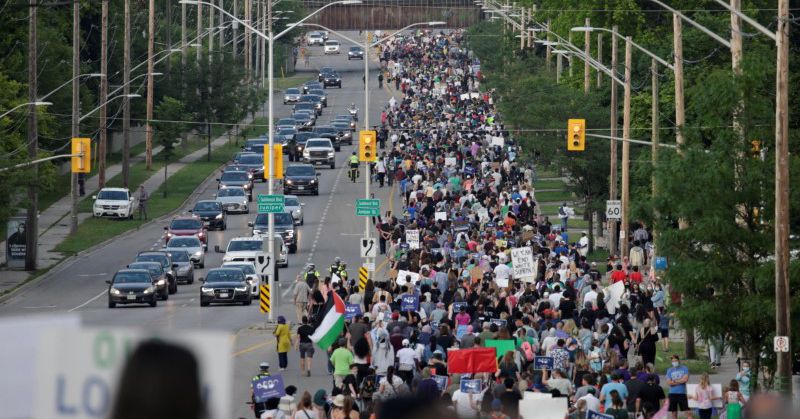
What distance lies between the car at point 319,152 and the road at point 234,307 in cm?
88

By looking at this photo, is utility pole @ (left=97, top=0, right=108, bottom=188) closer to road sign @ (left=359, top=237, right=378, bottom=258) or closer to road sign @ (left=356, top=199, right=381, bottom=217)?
road sign @ (left=356, top=199, right=381, bottom=217)

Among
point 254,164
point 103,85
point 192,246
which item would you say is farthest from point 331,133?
point 192,246

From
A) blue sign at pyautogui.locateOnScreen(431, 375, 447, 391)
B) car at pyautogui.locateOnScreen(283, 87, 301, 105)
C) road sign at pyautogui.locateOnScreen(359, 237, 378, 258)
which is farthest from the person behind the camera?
car at pyautogui.locateOnScreen(283, 87, 301, 105)

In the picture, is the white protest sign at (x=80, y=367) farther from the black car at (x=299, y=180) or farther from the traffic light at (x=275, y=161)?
the black car at (x=299, y=180)

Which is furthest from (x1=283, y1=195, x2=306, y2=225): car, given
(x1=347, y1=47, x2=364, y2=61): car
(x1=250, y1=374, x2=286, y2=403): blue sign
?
(x1=347, y1=47, x2=364, y2=61): car

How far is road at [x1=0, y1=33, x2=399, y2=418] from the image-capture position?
34.7 m

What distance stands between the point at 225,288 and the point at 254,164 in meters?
36.6

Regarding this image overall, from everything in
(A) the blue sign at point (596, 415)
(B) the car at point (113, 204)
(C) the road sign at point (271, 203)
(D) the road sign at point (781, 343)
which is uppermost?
(C) the road sign at point (271, 203)

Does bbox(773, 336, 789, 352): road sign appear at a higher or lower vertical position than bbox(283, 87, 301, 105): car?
lower

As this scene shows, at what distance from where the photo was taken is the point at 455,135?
88125 millimetres

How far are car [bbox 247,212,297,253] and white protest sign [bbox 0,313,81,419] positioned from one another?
54629 millimetres

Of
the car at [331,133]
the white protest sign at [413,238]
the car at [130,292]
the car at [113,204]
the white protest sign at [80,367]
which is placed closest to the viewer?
the white protest sign at [80,367]

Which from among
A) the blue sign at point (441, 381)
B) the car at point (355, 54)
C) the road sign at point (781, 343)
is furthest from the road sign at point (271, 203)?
the car at point (355, 54)

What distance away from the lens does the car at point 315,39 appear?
18750 centimetres
